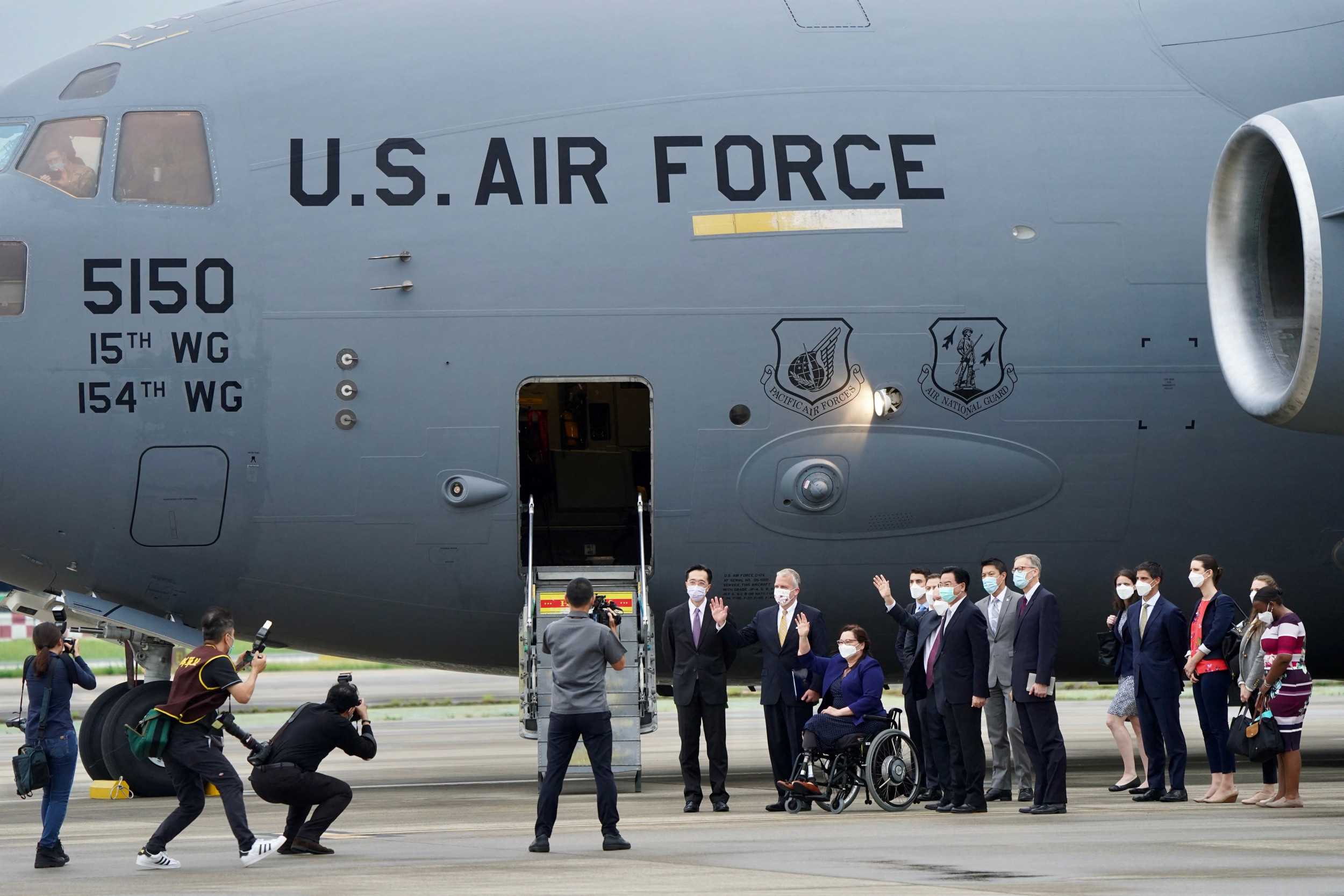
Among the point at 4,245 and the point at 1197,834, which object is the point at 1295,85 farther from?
the point at 4,245

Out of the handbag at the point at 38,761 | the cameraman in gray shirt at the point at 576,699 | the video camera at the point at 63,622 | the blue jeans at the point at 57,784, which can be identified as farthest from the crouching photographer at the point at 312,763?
the video camera at the point at 63,622

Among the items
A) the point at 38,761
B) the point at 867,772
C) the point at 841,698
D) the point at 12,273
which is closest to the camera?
the point at 38,761

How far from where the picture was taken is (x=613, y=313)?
1430 centimetres

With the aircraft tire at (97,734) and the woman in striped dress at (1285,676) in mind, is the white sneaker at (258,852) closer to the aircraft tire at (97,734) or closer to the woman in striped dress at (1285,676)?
the aircraft tire at (97,734)

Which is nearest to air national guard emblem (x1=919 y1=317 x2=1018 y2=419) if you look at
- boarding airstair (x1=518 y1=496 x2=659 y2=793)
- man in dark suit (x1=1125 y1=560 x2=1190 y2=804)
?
man in dark suit (x1=1125 y1=560 x2=1190 y2=804)

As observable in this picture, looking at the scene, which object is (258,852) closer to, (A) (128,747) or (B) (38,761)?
(B) (38,761)

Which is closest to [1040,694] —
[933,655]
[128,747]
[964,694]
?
[964,694]

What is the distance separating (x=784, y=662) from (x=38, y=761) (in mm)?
5761

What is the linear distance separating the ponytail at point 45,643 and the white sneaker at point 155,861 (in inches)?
65.6

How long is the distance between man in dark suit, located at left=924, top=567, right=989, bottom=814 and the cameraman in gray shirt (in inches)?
132

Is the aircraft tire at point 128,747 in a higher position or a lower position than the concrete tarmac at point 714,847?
higher

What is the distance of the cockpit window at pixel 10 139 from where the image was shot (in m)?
14.6

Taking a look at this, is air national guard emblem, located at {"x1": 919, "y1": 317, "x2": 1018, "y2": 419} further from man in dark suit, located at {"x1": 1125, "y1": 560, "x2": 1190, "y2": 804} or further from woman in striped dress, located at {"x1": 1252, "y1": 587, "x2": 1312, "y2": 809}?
woman in striped dress, located at {"x1": 1252, "y1": 587, "x2": 1312, "y2": 809}

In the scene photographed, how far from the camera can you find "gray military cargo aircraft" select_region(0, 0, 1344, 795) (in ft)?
46.3
